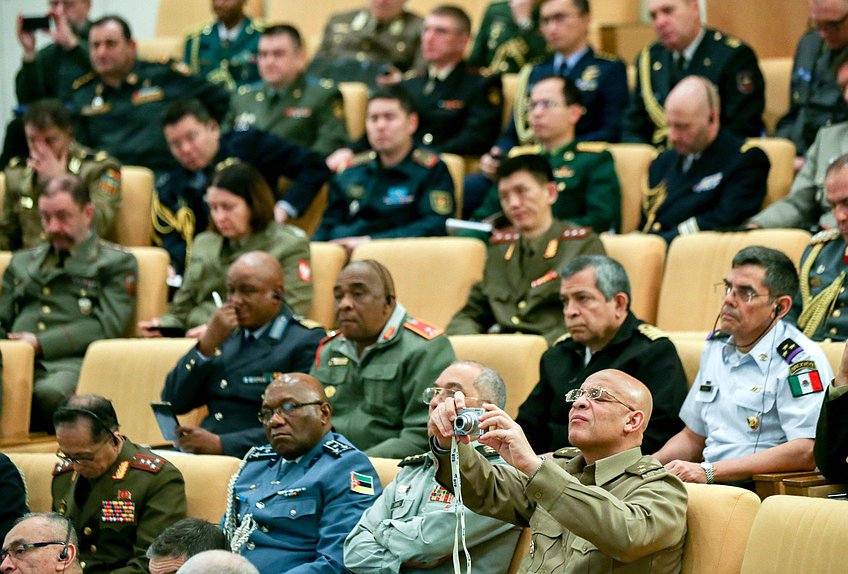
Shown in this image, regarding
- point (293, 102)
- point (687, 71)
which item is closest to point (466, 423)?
point (687, 71)

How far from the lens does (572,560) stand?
2.84 m

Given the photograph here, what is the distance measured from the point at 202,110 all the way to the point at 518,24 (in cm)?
189

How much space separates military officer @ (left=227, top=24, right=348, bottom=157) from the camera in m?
6.40

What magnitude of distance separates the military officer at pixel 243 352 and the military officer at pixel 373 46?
9.23 feet

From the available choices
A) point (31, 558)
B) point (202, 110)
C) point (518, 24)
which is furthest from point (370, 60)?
point (31, 558)

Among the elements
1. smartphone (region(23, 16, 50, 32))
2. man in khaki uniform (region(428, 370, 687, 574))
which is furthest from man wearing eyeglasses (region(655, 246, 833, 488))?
smartphone (region(23, 16, 50, 32))

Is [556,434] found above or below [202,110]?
below

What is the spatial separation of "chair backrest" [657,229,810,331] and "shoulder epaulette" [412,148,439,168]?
4.48 feet

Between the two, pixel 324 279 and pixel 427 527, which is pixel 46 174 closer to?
pixel 324 279

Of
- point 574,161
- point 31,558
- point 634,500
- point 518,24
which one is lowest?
point 31,558

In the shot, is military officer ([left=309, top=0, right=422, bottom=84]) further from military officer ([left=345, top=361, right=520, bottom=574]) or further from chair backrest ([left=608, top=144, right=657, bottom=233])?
military officer ([left=345, top=361, right=520, bottom=574])

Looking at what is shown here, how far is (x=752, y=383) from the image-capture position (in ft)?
11.4

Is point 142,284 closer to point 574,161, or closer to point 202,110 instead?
point 202,110

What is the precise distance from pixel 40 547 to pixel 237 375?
1.16 meters
